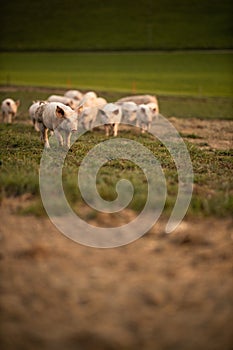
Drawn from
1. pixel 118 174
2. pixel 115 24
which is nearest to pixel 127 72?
pixel 115 24

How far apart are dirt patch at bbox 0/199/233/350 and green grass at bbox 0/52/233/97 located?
27.1m

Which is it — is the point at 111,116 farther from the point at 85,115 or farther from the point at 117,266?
the point at 117,266

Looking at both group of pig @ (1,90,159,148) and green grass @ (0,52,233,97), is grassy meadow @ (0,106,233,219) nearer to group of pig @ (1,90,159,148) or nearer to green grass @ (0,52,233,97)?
group of pig @ (1,90,159,148)

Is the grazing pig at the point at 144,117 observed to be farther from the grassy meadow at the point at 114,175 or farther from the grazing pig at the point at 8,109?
the grazing pig at the point at 8,109

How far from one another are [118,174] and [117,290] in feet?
14.1

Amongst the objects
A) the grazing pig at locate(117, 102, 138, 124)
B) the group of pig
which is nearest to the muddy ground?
the group of pig

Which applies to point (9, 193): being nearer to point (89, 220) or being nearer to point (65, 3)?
point (89, 220)

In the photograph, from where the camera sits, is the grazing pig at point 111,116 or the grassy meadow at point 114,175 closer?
the grassy meadow at point 114,175

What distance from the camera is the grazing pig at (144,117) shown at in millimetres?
17250

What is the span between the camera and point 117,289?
5027 millimetres

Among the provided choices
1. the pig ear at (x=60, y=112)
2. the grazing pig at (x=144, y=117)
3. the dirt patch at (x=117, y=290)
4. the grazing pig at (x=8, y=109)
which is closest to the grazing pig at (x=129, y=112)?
the grazing pig at (x=144, y=117)

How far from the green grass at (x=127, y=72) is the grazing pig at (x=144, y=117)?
1540 cm

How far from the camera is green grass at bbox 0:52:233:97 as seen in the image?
36125 mm

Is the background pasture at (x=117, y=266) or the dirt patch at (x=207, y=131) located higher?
the dirt patch at (x=207, y=131)
